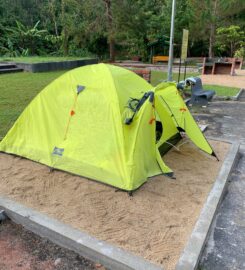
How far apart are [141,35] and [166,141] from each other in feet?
63.7

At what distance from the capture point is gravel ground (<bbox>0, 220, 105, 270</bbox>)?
8.49 feet

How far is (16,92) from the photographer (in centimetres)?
898

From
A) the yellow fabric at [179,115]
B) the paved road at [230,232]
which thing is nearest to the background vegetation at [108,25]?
the yellow fabric at [179,115]

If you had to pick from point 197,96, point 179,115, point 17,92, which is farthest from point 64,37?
point 179,115

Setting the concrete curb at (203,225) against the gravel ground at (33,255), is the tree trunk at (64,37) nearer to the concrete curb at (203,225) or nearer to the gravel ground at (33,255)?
the concrete curb at (203,225)

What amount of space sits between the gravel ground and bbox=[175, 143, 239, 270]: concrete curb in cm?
74

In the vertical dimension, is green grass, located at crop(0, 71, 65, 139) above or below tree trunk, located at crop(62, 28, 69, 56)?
below

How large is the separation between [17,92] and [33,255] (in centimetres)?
713

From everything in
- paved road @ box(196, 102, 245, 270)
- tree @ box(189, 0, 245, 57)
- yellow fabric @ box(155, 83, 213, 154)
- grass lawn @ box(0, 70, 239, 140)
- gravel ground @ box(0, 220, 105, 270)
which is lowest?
paved road @ box(196, 102, 245, 270)

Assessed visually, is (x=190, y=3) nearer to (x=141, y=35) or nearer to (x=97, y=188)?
(x=141, y=35)

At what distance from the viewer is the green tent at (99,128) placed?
3697mm

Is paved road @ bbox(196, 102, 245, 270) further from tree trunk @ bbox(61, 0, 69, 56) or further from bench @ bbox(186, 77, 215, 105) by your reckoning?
tree trunk @ bbox(61, 0, 69, 56)

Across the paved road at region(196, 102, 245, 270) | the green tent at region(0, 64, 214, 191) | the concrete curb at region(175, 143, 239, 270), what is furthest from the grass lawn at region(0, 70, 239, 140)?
the paved road at region(196, 102, 245, 270)

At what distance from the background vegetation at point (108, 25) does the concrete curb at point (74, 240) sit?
17690 millimetres
